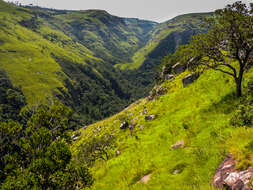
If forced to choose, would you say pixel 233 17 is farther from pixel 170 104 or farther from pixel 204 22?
pixel 170 104

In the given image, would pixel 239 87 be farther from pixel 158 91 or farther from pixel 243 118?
pixel 158 91

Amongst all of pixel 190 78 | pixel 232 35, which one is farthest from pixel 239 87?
pixel 190 78

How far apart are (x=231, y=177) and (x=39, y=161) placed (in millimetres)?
19046

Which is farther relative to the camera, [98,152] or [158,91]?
[158,91]

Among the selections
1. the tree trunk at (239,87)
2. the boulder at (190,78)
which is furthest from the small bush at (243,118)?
the boulder at (190,78)

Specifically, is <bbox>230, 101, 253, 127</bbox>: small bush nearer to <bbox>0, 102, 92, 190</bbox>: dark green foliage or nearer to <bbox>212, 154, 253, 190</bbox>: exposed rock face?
<bbox>212, 154, 253, 190</bbox>: exposed rock face

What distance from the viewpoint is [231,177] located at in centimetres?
624

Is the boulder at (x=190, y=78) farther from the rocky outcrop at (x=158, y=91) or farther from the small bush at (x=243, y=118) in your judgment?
the small bush at (x=243, y=118)

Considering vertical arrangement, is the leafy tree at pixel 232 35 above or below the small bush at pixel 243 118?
above

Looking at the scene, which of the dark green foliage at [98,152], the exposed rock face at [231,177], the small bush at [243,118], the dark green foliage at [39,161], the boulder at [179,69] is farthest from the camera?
the boulder at [179,69]

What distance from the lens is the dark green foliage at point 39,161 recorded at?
1830 cm

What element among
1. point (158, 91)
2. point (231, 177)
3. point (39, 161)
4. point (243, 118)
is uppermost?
point (243, 118)

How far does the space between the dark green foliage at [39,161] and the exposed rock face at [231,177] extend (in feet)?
45.2

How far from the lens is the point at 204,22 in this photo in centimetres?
2227
